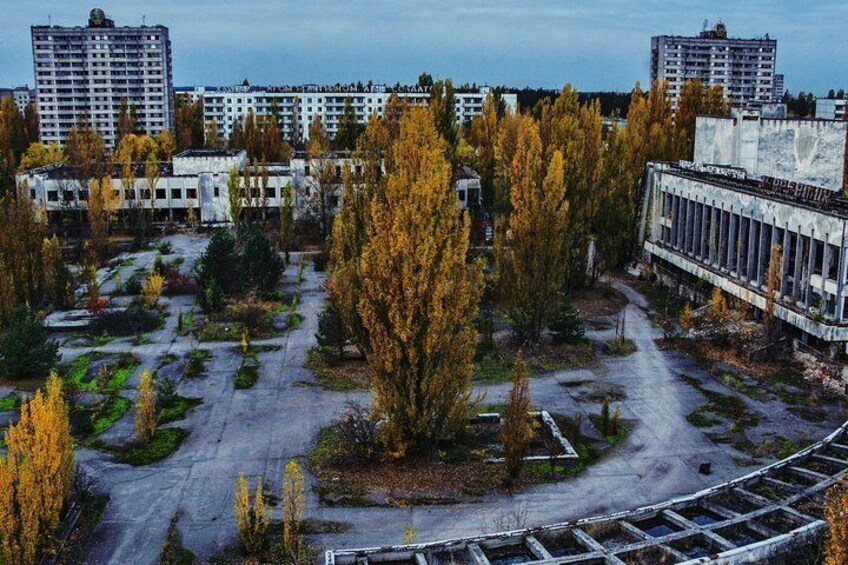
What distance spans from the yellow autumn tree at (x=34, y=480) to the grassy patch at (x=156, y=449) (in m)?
3.18

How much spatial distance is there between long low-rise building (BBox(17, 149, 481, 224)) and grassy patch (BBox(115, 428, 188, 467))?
28.7 meters

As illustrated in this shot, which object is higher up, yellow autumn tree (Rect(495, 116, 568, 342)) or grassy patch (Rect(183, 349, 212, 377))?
yellow autumn tree (Rect(495, 116, 568, 342))

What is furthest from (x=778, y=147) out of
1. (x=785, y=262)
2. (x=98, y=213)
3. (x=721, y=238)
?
(x=98, y=213)

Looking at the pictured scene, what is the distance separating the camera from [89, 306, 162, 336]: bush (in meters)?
29.7

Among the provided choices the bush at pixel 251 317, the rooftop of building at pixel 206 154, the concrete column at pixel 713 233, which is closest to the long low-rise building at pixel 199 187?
the rooftop of building at pixel 206 154

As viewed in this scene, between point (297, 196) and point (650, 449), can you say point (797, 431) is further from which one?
point (297, 196)

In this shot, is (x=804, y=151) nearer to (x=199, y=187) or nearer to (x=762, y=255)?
(x=762, y=255)

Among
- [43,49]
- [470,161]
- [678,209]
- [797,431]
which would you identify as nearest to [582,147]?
[678,209]

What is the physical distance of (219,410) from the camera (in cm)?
2236

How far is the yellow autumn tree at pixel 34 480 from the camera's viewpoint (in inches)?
547

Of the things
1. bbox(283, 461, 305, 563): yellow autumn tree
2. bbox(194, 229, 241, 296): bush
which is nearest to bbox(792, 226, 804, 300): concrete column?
bbox(283, 461, 305, 563): yellow autumn tree

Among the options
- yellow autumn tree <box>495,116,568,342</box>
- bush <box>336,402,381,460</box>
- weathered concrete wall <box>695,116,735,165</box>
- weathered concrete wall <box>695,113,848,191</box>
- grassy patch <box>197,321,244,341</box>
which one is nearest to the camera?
bush <box>336,402,381,460</box>

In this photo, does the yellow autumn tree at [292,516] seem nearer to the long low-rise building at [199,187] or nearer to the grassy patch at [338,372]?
the grassy patch at [338,372]

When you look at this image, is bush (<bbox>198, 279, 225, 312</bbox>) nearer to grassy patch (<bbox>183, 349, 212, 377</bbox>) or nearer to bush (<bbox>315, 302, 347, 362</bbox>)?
grassy patch (<bbox>183, 349, 212, 377</bbox>)
